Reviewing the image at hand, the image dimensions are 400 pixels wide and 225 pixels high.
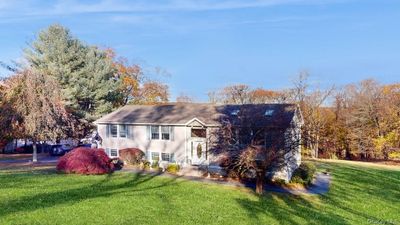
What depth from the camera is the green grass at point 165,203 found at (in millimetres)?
12852

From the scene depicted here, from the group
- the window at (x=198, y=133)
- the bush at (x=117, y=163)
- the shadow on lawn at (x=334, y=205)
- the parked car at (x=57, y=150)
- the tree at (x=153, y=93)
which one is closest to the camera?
the shadow on lawn at (x=334, y=205)

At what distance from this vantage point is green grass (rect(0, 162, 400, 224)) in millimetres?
12852

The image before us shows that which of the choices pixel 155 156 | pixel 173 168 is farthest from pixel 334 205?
pixel 155 156

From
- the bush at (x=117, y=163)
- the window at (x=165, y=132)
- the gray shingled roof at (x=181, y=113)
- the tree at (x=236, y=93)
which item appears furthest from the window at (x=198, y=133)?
the tree at (x=236, y=93)

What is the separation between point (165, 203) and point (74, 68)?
2834cm

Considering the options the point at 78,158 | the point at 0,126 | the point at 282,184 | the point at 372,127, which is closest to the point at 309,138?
the point at 282,184

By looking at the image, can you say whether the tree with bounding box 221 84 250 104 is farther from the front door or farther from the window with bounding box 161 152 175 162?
the front door


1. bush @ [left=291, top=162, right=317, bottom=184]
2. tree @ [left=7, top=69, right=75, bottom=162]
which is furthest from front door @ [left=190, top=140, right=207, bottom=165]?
tree @ [left=7, top=69, right=75, bottom=162]

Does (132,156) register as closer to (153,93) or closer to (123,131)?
(123,131)

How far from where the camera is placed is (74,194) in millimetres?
16516

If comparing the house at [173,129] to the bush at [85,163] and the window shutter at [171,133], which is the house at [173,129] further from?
the bush at [85,163]

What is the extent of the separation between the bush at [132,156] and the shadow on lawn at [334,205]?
13374 mm

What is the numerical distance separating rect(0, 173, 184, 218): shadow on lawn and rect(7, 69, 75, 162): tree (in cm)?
558

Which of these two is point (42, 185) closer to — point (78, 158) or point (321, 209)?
point (78, 158)
